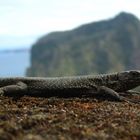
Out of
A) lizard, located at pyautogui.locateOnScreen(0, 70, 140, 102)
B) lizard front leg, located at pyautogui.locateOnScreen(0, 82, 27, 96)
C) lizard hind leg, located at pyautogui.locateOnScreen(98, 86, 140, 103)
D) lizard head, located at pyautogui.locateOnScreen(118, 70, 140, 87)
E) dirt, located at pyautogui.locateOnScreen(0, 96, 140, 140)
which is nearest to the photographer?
dirt, located at pyautogui.locateOnScreen(0, 96, 140, 140)

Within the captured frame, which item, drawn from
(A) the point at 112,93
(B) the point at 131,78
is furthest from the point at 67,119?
(B) the point at 131,78

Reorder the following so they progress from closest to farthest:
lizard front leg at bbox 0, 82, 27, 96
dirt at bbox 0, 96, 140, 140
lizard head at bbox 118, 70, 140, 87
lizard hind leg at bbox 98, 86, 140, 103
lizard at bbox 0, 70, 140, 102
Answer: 1. dirt at bbox 0, 96, 140, 140
2. lizard hind leg at bbox 98, 86, 140, 103
3. lizard front leg at bbox 0, 82, 27, 96
4. lizard at bbox 0, 70, 140, 102
5. lizard head at bbox 118, 70, 140, 87

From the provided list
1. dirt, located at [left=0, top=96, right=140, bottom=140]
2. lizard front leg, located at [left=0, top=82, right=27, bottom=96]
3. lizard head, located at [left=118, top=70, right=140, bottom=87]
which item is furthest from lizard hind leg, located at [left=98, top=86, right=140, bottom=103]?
lizard front leg, located at [left=0, top=82, right=27, bottom=96]

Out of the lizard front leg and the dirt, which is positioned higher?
the lizard front leg

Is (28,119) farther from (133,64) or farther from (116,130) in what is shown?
(133,64)

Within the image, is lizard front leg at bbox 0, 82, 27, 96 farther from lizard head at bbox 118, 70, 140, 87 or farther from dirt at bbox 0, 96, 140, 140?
lizard head at bbox 118, 70, 140, 87

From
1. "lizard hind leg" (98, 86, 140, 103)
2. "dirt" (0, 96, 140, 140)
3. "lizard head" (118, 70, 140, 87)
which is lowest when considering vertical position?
"dirt" (0, 96, 140, 140)

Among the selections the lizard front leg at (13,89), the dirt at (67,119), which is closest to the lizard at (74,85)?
the lizard front leg at (13,89)
